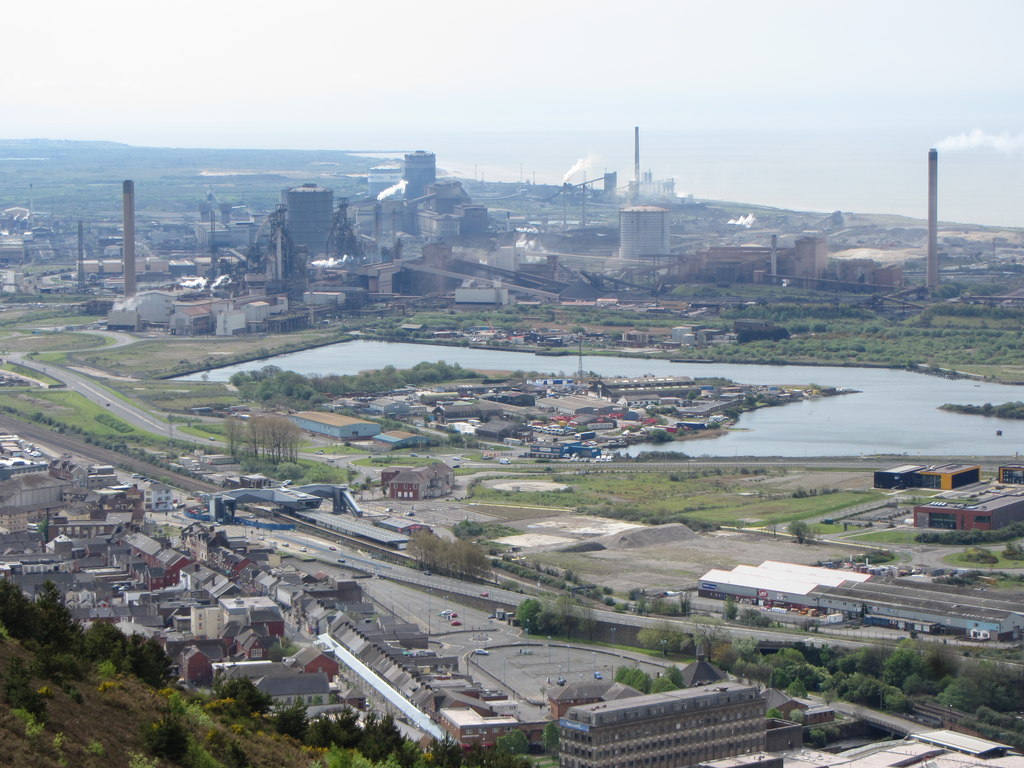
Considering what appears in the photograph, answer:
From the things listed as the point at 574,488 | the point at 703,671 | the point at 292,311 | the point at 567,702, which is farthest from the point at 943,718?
the point at 292,311

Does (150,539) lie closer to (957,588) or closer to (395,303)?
(957,588)

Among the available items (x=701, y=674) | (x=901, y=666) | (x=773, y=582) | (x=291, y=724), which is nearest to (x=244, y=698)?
(x=291, y=724)

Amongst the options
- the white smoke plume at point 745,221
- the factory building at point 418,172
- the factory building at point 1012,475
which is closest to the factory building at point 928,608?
the factory building at point 1012,475

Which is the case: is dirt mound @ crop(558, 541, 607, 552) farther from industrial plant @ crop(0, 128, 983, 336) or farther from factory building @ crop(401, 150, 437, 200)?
factory building @ crop(401, 150, 437, 200)

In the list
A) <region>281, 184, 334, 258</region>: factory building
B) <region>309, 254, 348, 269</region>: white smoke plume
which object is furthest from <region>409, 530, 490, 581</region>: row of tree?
<region>281, 184, 334, 258</region>: factory building

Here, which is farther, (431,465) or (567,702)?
(431,465)
